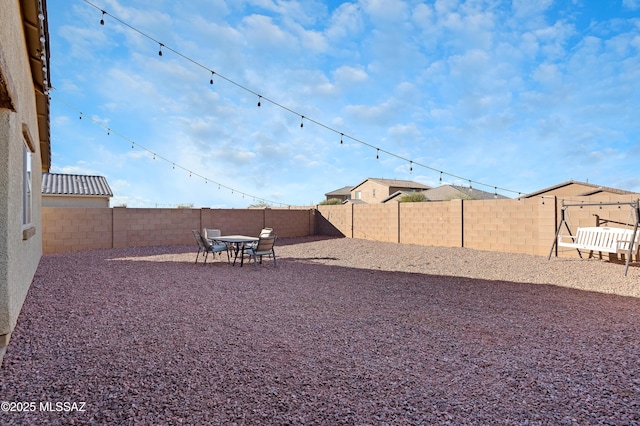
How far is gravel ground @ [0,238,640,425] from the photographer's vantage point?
2.03m

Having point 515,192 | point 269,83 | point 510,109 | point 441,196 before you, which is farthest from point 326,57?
point 441,196

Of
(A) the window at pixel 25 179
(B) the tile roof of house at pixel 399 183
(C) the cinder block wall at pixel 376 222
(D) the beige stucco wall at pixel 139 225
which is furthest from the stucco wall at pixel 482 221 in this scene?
(B) the tile roof of house at pixel 399 183

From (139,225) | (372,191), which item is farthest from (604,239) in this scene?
(372,191)

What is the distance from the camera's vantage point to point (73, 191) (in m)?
16.1

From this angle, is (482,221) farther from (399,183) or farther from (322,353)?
(399,183)

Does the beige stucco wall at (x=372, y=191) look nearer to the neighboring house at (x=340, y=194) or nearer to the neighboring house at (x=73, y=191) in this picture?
the neighboring house at (x=340, y=194)

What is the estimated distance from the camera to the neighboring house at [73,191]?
609 inches

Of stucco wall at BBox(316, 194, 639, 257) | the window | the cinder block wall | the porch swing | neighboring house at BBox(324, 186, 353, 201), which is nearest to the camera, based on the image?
the window

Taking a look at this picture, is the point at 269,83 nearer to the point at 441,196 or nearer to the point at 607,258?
the point at 607,258

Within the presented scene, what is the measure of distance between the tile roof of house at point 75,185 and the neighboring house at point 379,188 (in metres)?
26.7

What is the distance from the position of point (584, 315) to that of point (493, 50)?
27.7ft

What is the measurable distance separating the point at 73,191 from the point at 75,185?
127cm

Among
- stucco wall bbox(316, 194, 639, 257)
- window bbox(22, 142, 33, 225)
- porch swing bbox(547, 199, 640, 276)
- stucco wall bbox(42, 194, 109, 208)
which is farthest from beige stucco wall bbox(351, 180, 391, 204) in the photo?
window bbox(22, 142, 33, 225)

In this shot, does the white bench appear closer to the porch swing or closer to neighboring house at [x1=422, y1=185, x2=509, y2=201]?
the porch swing
